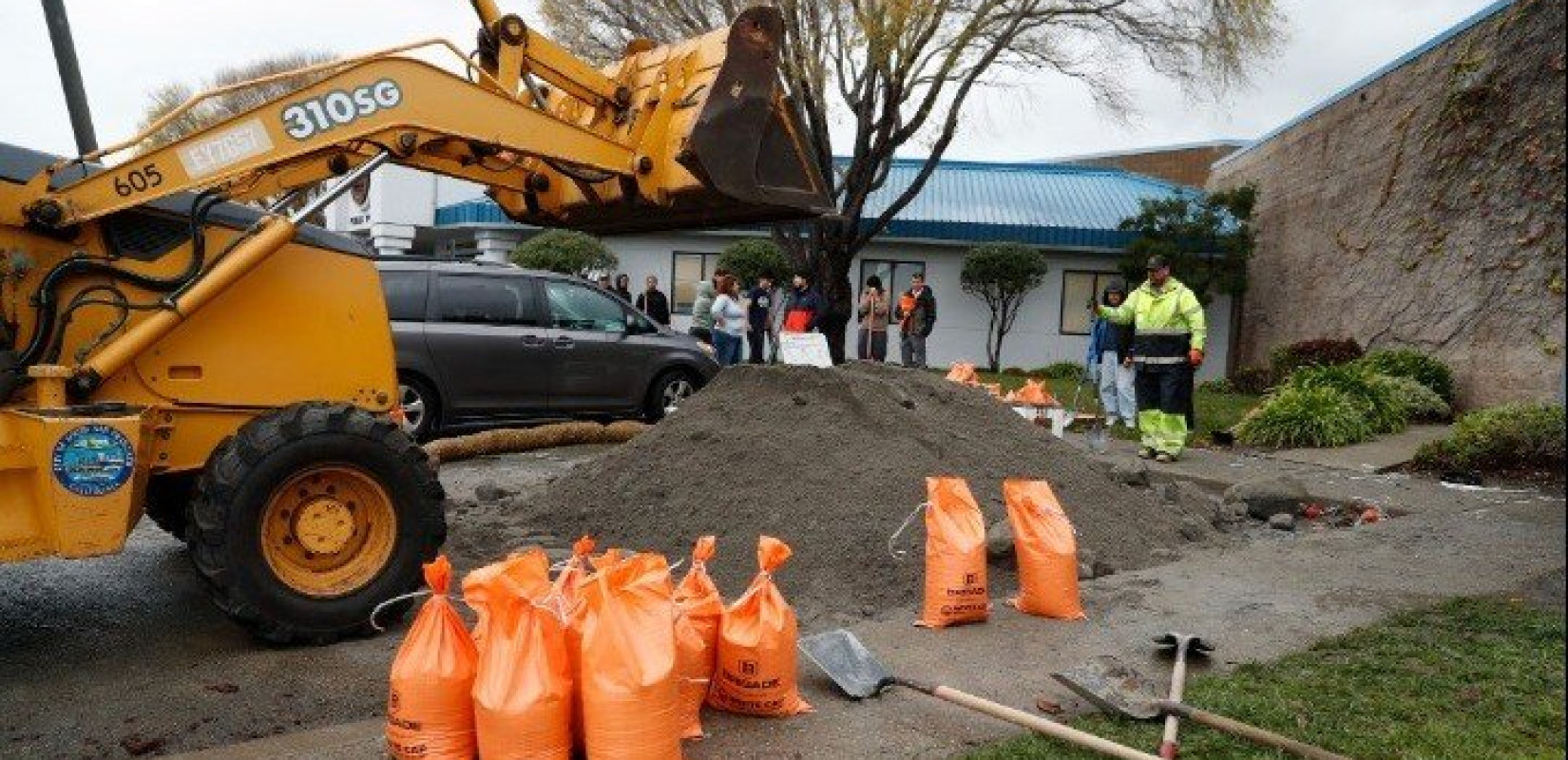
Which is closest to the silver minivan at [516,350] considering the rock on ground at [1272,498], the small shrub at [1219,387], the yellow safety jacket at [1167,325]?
the yellow safety jacket at [1167,325]

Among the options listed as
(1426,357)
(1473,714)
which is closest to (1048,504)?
(1473,714)

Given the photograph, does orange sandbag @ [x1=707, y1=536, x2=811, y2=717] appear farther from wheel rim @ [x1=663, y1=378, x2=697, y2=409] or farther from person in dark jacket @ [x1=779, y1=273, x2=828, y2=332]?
person in dark jacket @ [x1=779, y1=273, x2=828, y2=332]

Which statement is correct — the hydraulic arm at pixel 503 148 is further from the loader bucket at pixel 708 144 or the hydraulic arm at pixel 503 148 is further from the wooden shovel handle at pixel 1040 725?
the wooden shovel handle at pixel 1040 725

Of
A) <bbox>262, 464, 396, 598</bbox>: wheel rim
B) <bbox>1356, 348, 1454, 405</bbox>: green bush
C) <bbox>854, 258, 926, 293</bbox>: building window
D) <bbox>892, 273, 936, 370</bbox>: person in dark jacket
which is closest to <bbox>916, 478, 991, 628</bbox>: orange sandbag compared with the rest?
<bbox>262, 464, 396, 598</bbox>: wheel rim

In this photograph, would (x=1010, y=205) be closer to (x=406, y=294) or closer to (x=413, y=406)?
(x=406, y=294)

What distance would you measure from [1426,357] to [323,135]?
13599 millimetres

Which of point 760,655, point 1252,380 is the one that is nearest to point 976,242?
point 1252,380

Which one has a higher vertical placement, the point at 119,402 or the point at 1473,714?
the point at 119,402

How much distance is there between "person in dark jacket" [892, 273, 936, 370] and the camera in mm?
19047

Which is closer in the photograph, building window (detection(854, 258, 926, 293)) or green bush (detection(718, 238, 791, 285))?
green bush (detection(718, 238, 791, 285))

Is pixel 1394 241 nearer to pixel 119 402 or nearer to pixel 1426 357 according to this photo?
pixel 1426 357

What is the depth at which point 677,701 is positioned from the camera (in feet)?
11.4

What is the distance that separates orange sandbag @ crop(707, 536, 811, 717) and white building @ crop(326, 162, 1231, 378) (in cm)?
2247

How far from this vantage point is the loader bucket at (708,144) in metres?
6.29
